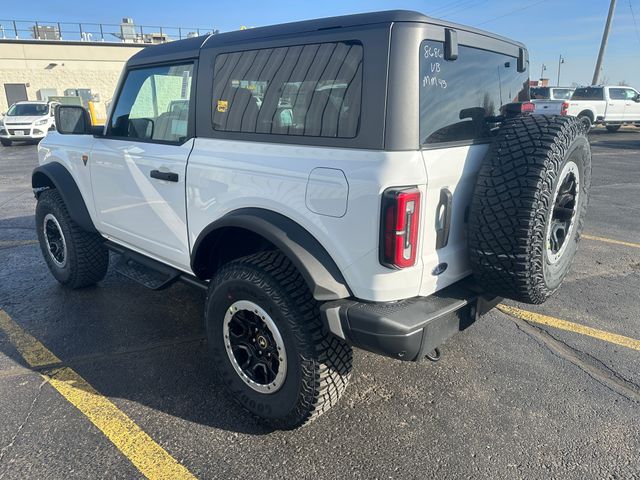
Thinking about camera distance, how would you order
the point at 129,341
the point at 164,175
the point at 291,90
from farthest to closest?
the point at 129,341 → the point at 164,175 → the point at 291,90

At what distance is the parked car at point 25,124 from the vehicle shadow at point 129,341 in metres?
15.8

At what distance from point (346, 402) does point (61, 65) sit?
4002 centimetres

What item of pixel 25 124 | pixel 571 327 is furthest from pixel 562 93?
pixel 25 124

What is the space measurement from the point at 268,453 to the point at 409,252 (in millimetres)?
1236

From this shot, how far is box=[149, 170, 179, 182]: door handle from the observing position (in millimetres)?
2973

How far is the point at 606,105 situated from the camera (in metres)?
20.3

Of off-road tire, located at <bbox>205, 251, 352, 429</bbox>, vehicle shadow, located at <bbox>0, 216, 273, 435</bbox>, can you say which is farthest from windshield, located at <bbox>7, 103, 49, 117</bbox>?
off-road tire, located at <bbox>205, 251, 352, 429</bbox>

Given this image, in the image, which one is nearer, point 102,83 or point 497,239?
point 497,239

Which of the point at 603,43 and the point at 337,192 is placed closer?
the point at 337,192

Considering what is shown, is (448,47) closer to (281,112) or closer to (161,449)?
(281,112)

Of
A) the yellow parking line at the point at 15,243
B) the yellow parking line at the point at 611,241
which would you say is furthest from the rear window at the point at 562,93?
the yellow parking line at the point at 15,243

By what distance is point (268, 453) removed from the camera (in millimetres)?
2434

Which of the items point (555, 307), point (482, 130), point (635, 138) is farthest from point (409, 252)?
point (635, 138)

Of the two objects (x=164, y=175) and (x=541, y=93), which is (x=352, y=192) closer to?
(x=164, y=175)
